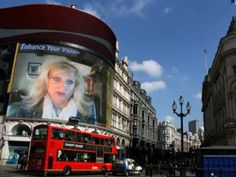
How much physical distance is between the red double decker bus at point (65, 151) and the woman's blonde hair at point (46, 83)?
723 inches

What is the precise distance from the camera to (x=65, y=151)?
33.8 m

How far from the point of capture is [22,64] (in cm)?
5619

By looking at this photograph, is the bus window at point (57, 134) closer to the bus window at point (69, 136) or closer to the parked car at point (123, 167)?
the bus window at point (69, 136)

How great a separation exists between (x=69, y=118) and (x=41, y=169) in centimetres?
2531

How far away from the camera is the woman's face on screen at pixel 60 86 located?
55844 millimetres

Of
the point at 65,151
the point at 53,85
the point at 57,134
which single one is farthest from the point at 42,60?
the point at 57,134

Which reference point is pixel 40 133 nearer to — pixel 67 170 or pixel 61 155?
pixel 61 155

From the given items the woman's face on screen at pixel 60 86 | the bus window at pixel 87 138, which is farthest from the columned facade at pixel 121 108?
the bus window at pixel 87 138

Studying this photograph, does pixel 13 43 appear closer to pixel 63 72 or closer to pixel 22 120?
pixel 63 72

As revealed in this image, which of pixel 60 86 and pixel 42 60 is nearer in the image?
pixel 60 86

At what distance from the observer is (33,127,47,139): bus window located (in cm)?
3162

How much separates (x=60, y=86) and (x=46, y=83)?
2.34 meters

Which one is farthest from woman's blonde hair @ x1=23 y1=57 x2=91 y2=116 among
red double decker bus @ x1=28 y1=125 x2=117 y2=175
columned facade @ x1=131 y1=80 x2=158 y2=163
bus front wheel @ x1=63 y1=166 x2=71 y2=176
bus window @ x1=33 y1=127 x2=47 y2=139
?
columned facade @ x1=131 y1=80 x2=158 y2=163

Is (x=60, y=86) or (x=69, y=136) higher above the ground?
(x=60, y=86)
